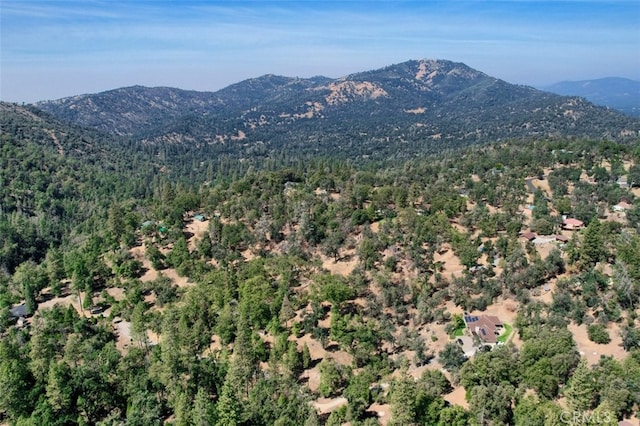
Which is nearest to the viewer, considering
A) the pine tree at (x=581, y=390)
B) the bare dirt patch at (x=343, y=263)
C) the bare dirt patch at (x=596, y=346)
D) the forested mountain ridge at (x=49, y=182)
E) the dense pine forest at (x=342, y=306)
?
the pine tree at (x=581, y=390)

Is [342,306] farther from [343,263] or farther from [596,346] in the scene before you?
[596,346]

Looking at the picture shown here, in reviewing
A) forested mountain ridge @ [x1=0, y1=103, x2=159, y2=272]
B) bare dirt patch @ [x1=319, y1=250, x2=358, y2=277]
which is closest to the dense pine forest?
bare dirt patch @ [x1=319, y1=250, x2=358, y2=277]

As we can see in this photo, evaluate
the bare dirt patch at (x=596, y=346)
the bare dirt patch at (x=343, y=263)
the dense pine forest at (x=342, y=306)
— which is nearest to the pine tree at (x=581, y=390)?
the dense pine forest at (x=342, y=306)

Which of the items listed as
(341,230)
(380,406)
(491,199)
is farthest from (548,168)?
(380,406)

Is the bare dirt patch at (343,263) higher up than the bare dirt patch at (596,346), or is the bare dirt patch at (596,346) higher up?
the bare dirt patch at (343,263)
